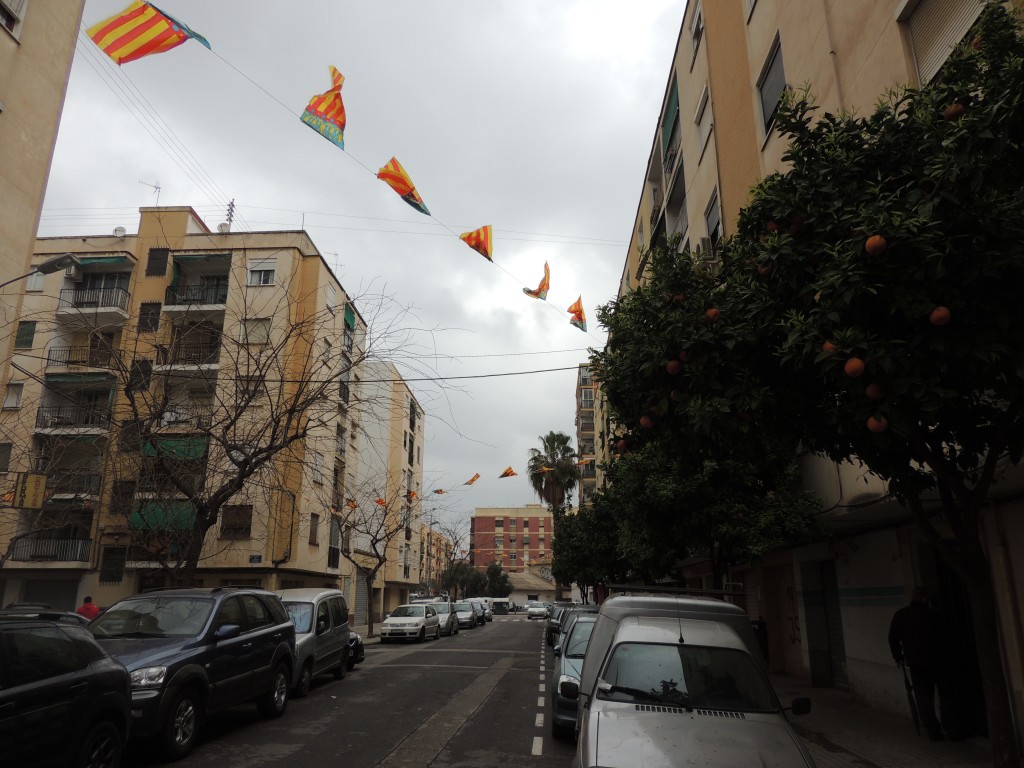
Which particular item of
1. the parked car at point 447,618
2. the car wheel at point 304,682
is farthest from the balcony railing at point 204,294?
the car wheel at point 304,682

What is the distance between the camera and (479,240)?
13.6 metres

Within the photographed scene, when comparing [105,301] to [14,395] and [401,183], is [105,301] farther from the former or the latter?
[401,183]

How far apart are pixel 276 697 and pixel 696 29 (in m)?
19.2

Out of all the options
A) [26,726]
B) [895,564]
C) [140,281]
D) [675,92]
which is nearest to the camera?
[26,726]

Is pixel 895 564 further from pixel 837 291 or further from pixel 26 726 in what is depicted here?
pixel 26 726

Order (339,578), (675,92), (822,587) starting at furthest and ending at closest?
(339,578)
(675,92)
(822,587)

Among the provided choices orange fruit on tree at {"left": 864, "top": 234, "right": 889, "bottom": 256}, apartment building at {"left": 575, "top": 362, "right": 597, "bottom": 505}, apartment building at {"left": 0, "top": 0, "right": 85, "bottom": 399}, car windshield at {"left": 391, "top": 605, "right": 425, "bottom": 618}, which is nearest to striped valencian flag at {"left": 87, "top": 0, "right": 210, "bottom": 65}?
apartment building at {"left": 0, "top": 0, "right": 85, "bottom": 399}

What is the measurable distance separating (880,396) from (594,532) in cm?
2368

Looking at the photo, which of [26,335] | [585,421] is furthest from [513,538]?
[26,335]

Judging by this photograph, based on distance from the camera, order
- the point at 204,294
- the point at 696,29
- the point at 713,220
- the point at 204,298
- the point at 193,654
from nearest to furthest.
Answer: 1. the point at 193,654
2. the point at 713,220
3. the point at 696,29
4. the point at 204,298
5. the point at 204,294

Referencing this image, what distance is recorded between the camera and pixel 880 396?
16.0 feet

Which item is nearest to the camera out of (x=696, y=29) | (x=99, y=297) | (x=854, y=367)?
(x=854, y=367)

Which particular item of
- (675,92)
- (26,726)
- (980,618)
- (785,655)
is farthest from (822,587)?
(675,92)

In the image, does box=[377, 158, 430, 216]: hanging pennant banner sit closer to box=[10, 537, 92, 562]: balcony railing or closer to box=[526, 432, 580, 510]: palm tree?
box=[10, 537, 92, 562]: balcony railing
